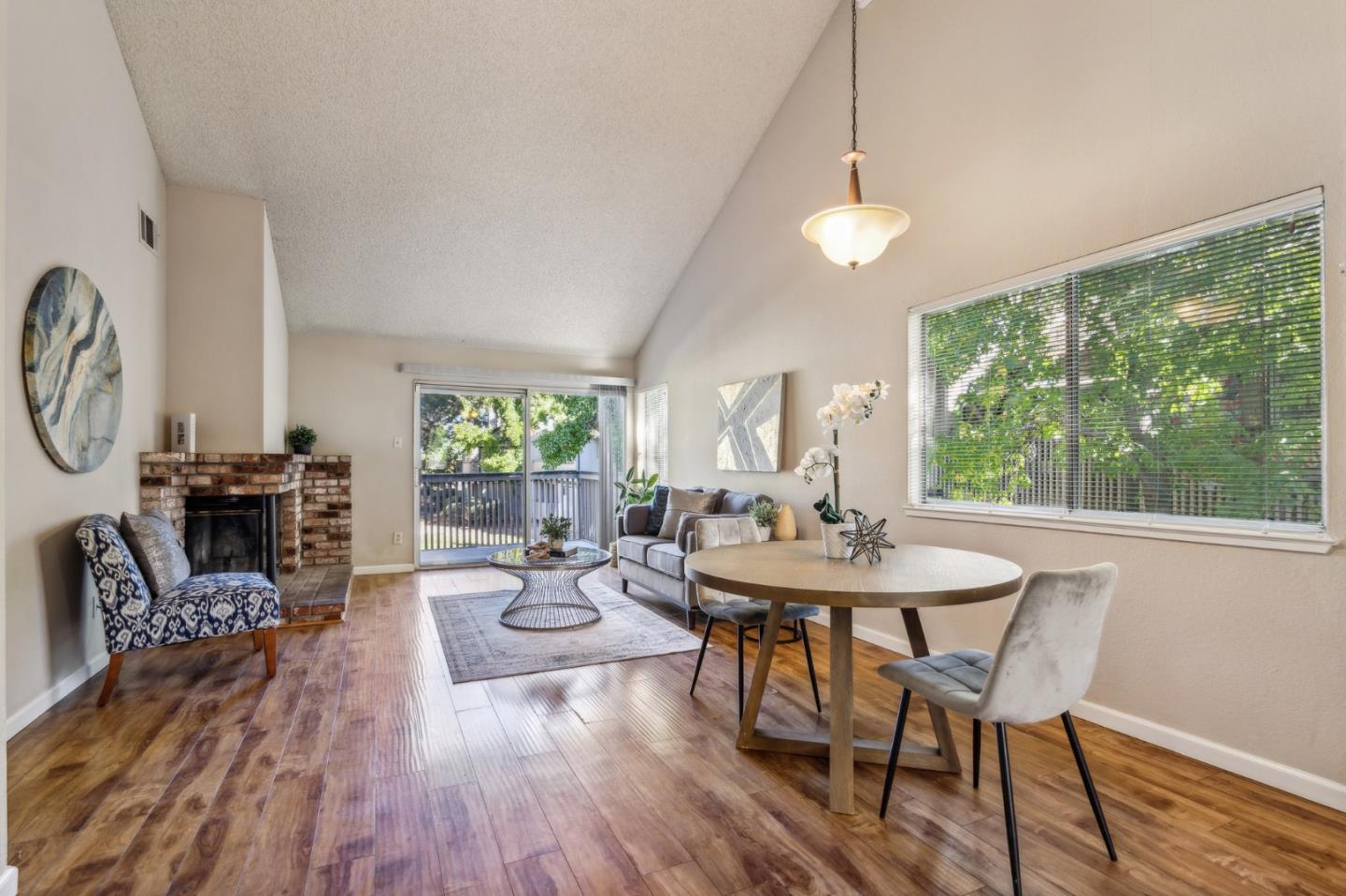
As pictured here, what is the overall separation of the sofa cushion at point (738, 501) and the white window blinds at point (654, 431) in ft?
5.30

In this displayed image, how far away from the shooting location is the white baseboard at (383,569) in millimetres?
6348

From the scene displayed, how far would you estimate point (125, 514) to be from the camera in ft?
10.9

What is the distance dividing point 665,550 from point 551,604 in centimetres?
96

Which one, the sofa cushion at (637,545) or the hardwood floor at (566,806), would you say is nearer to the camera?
the hardwood floor at (566,806)

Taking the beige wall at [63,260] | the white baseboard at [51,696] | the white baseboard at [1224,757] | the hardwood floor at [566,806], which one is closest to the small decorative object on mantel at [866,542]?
the hardwood floor at [566,806]

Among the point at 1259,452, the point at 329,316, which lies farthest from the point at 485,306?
the point at 1259,452

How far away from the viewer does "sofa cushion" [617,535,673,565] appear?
5152 mm

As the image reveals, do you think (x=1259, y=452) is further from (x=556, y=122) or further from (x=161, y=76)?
(x=161, y=76)

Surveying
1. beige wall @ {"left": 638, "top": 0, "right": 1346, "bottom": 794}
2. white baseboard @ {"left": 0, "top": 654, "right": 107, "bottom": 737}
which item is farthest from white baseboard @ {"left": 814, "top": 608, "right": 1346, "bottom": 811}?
white baseboard @ {"left": 0, "top": 654, "right": 107, "bottom": 737}

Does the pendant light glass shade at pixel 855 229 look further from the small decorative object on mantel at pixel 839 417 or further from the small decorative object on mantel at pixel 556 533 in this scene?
the small decorative object on mantel at pixel 556 533

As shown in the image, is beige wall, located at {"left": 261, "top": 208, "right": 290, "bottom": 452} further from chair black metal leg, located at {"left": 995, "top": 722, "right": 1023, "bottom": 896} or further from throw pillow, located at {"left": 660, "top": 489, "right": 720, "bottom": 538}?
chair black metal leg, located at {"left": 995, "top": 722, "right": 1023, "bottom": 896}

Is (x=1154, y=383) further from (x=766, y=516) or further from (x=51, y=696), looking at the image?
(x=51, y=696)

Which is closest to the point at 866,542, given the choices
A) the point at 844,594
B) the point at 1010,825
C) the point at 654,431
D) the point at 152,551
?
the point at 844,594

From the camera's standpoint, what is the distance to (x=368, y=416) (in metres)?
6.40
